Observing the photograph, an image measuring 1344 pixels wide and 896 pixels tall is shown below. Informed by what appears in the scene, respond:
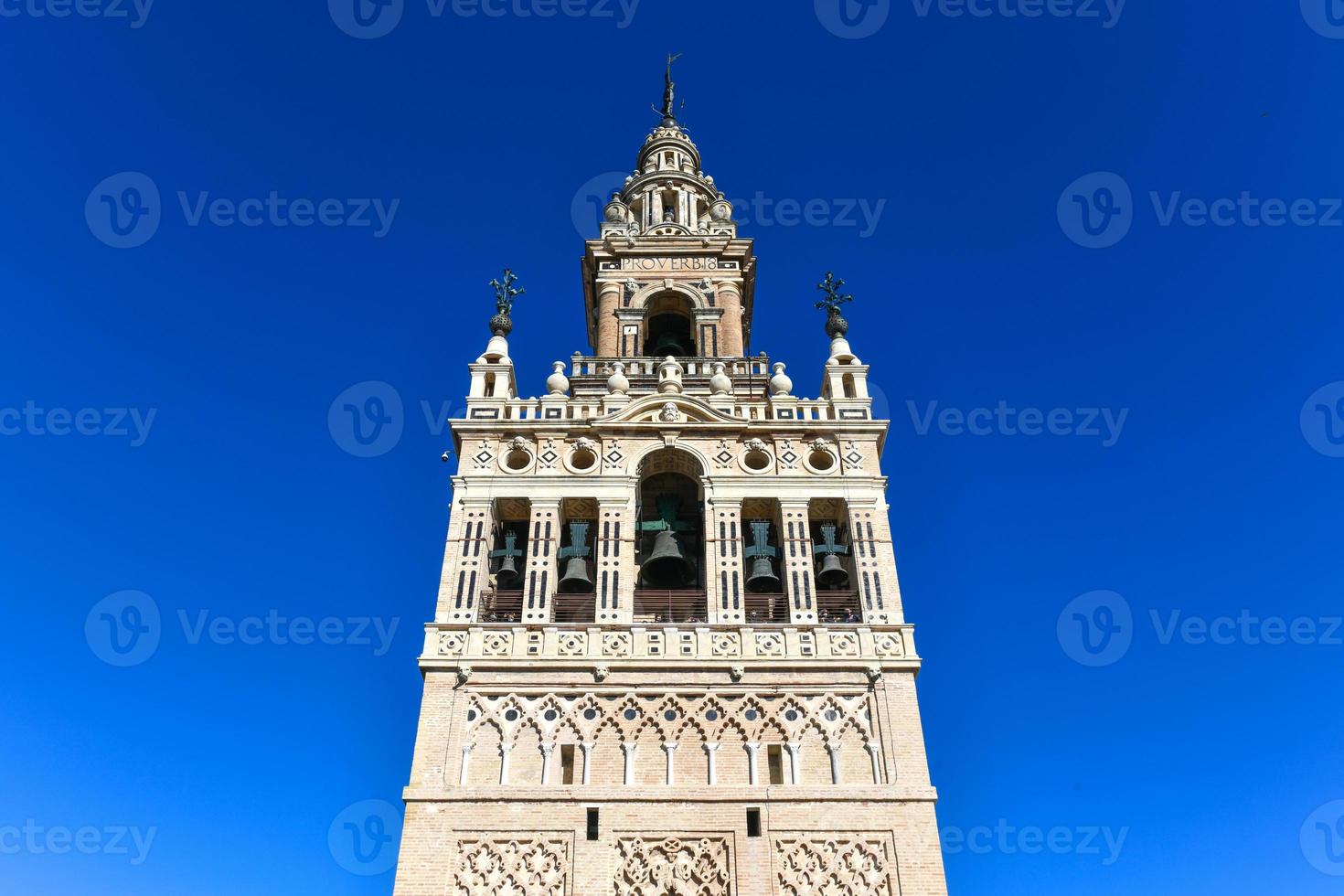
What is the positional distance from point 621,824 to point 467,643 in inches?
169

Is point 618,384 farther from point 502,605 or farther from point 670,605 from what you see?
point 502,605

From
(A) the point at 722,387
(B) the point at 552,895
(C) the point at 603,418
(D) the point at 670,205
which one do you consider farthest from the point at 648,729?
(D) the point at 670,205

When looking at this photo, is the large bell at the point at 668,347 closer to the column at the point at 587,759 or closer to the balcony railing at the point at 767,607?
the balcony railing at the point at 767,607

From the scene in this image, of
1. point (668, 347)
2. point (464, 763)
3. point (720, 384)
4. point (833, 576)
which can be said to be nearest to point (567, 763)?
point (464, 763)

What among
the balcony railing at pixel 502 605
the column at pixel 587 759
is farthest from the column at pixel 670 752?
the balcony railing at pixel 502 605

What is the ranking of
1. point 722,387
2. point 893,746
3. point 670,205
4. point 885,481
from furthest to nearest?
point 670,205 < point 722,387 < point 885,481 < point 893,746

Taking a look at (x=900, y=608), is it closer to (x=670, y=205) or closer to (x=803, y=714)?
(x=803, y=714)

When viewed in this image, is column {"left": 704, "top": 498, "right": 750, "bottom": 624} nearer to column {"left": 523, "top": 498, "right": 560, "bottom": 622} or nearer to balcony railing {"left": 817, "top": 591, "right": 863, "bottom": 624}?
balcony railing {"left": 817, "top": 591, "right": 863, "bottom": 624}

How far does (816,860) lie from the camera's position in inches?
643

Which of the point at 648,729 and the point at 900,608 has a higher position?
the point at 900,608

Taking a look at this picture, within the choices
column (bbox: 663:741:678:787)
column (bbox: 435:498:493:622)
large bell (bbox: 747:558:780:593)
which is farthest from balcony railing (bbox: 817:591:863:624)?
column (bbox: 435:498:493:622)

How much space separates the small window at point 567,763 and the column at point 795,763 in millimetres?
3515

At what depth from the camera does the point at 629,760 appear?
17.5 m

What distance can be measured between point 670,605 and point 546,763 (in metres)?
4.00
